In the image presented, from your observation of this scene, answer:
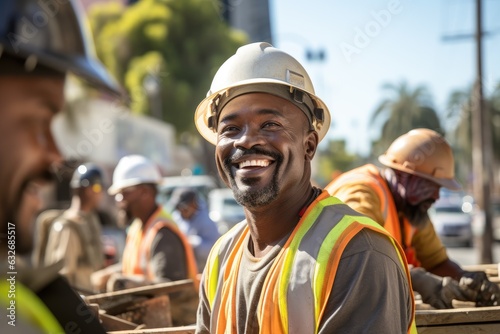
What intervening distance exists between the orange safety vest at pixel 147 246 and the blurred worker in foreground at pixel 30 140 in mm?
3943

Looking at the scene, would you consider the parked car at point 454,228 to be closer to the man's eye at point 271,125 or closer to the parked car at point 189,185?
the parked car at point 189,185

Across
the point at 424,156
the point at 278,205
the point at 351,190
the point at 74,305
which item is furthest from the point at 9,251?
the point at 424,156

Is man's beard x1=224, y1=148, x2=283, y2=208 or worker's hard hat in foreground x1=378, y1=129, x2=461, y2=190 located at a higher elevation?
man's beard x1=224, y1=148, x2=283, y2=208

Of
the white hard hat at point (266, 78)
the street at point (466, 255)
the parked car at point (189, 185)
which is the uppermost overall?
the white hard hat at point (266, 78)

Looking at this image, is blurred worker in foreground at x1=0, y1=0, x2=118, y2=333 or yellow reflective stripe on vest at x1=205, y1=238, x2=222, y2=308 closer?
blurred worker in foreground at x1=0, y1=0, x2=118, y2=333

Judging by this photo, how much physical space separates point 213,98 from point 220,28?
42.4 meters

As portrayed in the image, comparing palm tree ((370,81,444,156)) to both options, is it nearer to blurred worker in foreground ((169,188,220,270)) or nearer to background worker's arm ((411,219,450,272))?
blurred worker in foreground ((169,188,220,270))

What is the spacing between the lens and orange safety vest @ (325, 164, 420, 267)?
14.8 feet

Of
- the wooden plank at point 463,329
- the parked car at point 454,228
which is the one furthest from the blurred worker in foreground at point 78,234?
the parked car at point 454,228

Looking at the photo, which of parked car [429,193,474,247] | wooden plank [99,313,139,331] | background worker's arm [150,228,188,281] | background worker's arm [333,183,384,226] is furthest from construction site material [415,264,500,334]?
parked car [429,193,474,247]

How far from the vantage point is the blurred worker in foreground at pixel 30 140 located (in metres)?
1.38

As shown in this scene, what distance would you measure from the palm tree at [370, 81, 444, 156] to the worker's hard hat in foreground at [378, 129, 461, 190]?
7360 millimetres

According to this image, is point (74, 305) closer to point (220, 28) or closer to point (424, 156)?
point (424, 156)

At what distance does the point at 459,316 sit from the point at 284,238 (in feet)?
3.36
